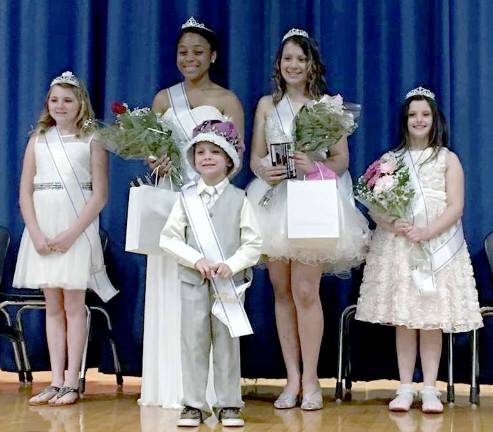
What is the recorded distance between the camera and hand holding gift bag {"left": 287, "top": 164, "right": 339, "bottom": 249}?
4070mm

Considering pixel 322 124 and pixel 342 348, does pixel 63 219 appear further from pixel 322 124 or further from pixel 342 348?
pixel 342 348

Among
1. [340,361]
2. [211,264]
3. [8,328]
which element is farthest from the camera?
[8,328]

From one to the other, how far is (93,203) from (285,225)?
0.94m

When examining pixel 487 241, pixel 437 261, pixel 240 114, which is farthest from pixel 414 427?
pixel 240 114

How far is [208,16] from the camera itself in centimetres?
Answer: 529

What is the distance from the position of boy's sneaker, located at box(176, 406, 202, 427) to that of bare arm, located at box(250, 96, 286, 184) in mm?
1099

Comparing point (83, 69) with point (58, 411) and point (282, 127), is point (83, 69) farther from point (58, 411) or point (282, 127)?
point (58, 411)

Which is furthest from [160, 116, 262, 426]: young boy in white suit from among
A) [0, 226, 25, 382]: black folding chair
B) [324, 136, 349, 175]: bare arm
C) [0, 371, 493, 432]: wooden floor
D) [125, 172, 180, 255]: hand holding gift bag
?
[0, 226, 25, 382]: black folding chair

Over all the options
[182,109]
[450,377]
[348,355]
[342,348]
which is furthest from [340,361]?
[182,109]

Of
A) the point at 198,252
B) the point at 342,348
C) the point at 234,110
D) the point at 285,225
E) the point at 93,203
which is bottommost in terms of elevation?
the point at 342,348

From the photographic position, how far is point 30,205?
4527mm

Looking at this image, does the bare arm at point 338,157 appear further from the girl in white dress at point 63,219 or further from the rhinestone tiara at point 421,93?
the girl in white dress at point 63,219

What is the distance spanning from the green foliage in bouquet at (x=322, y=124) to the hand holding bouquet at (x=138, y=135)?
0.60 m

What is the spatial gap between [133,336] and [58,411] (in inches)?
43.8
